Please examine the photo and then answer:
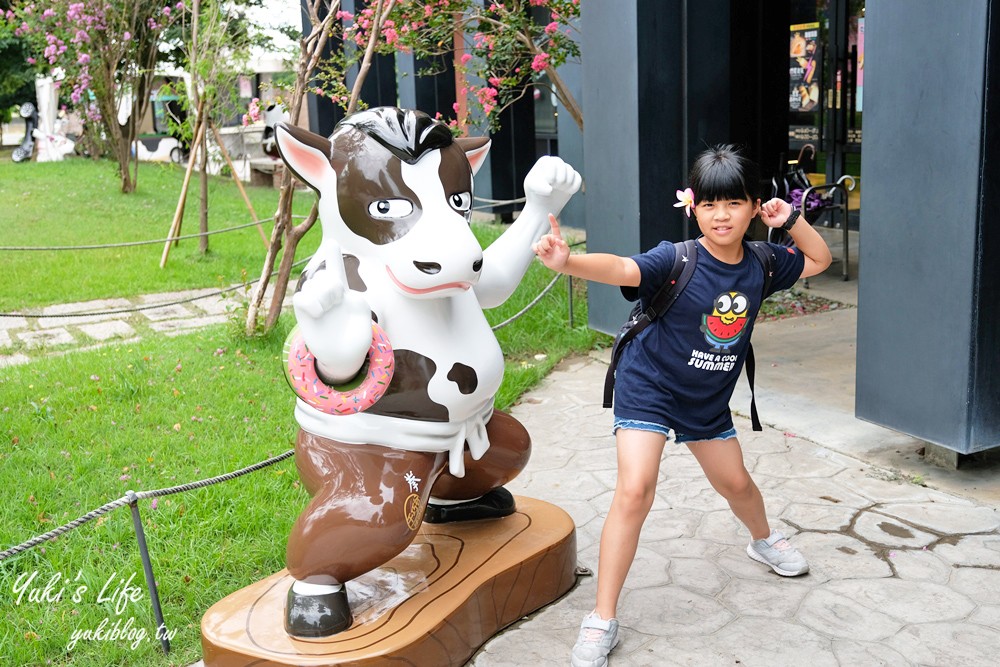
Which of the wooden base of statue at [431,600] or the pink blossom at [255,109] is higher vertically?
the pink blossom at [255,109]

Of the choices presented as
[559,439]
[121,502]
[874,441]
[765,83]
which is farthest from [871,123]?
[765,83]

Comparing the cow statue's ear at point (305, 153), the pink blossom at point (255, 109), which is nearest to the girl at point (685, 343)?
the cow statue's ear at point (305, 153)

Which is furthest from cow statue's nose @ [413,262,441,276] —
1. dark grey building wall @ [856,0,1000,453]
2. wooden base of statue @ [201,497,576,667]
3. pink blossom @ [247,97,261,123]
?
pink blossom @ [247,97,261,123]

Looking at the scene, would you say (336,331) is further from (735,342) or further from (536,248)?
(735,342)

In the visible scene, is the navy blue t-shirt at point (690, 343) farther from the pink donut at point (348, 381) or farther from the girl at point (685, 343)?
the pink donut at point (348, 381)

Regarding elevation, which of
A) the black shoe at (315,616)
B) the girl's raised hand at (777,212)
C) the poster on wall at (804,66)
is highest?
the poster on wall at (804,66)

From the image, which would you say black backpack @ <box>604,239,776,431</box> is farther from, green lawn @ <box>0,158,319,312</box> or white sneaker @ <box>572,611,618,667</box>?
green lawn @ <box>0,158,319,312</box>

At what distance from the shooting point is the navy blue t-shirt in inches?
122

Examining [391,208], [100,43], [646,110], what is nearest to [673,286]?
[391,208]

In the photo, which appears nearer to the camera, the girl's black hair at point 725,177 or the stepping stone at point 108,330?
the girl's black hair at point 725,177

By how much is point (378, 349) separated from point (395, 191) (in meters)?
0.46

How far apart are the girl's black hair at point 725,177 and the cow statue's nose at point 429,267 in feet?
2.91

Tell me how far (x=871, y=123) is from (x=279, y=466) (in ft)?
10.3

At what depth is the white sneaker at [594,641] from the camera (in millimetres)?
3041
